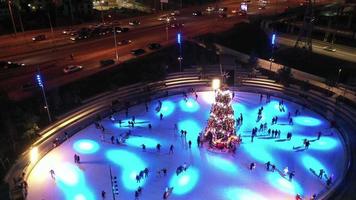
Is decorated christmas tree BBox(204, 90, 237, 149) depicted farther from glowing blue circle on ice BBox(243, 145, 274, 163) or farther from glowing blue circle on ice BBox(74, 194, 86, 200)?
glowing blue circle on ice BBox(74, 194, 86, 200)

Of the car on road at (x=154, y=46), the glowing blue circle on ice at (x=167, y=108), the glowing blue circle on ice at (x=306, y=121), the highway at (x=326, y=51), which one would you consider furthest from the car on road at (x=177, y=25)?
the glowing blue circle on ice at (x=306, y=121)

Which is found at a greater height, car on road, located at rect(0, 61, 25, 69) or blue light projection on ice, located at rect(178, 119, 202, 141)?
car on road, located at rect(0, 61, 25, 69)

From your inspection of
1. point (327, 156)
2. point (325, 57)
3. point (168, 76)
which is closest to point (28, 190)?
point (168, 76)

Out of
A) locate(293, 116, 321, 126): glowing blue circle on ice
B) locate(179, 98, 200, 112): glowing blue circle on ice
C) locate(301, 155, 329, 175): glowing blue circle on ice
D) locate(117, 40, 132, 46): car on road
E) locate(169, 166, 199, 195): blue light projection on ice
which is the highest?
locate(117, 40, 132, 46): car on road

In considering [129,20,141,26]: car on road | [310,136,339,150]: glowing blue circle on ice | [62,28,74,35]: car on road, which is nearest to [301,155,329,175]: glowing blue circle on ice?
[310,136,339,150]: glowing blue circle on ice

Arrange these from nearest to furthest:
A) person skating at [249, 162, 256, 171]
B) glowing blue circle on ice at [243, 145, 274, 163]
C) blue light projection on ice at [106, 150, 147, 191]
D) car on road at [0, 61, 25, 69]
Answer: blue light projection on ice at [106, 150, 147, 191]
person skating at [249, 162, 256, 171]
glowing blue circle on ice at [243, 145, 274, 163]
car on road at [0, 61, 25, 69]

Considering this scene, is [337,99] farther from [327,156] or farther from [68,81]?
[68,81]
